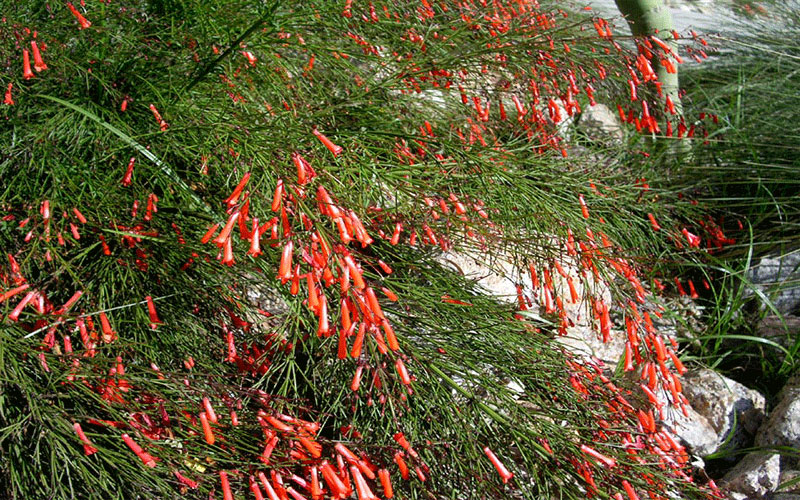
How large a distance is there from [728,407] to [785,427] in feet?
0.83

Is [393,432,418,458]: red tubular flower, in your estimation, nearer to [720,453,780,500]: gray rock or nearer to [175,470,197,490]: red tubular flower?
[175,470,197,490]: red tubular flower

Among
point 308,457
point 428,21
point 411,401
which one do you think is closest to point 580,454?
point 411,401

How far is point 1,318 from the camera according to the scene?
5.92ft

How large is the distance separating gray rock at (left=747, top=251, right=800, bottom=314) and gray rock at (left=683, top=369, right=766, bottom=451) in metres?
0.60

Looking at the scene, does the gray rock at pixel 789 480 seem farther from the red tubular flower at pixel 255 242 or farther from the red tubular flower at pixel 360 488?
the red tubular flower at pixel 255 242

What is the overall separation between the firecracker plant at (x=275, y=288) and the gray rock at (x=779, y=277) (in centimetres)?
88

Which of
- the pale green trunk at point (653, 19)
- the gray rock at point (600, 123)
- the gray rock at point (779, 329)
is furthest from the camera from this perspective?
the gray rock at point (600, 123)

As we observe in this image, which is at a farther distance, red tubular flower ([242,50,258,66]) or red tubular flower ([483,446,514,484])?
red tubular flower ([242,50,258,66])

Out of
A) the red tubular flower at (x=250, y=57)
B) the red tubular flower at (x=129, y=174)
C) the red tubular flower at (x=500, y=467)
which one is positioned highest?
the red tubular flower at (x=250, y=57)

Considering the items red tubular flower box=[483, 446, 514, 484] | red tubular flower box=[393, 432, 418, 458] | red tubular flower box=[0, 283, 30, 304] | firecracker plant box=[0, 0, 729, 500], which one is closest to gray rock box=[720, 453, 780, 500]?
firecracker plant box=[0, 0, 729, 500]

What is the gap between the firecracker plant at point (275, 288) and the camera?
1.71 m

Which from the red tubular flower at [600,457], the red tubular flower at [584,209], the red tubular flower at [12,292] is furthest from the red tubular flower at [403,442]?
the red tubular flower at [584,209]

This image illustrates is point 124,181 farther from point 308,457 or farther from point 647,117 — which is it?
point 647,117

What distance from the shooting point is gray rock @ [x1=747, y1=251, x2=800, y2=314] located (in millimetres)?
3258
